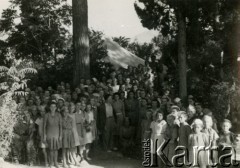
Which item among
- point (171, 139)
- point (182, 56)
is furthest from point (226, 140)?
point (182, 56)

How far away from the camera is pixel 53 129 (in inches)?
446

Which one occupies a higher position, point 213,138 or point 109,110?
point 109,110

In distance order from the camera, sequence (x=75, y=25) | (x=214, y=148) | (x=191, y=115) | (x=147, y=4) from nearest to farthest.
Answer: (x=214, y=148), (x=191, y=115), (x=75, y=25), (x=147, y=4)

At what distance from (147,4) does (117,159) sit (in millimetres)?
8127

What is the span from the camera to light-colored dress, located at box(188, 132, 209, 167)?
980 centimetres

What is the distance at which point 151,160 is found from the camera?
1125 centimetres

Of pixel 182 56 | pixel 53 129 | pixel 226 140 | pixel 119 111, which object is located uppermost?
pixel 182 56

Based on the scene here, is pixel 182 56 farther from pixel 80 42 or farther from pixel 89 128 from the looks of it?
pixel 89 128

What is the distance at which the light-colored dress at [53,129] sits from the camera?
11.3m

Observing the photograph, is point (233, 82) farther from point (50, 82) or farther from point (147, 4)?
point (50, 82)

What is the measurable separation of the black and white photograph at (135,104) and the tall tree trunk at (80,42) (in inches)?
1.4

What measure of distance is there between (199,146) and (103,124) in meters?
4.09

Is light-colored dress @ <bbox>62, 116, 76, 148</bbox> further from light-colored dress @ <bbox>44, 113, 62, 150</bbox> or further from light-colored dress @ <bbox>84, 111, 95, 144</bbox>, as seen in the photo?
light-colored dress @ <bbox>84, 111, 95, 144</bbox>

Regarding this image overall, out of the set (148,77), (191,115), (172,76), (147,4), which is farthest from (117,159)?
(172,76)
